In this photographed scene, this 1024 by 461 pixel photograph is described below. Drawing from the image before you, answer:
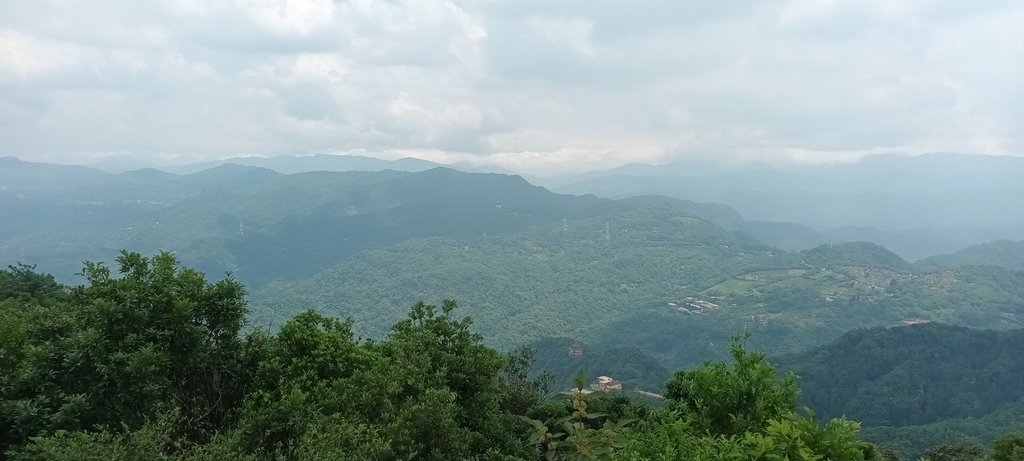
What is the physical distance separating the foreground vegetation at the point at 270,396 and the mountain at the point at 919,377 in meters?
69.9

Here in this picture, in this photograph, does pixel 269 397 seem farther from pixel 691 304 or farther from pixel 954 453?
pixel 691 304

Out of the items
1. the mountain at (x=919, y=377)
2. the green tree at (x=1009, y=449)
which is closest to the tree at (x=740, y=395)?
the green tree at (x=1009, y=449)

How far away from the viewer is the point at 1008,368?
3327 inches

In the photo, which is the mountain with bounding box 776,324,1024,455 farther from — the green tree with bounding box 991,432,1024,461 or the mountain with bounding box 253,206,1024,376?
the green tree with bounding box 991,432,1024,461

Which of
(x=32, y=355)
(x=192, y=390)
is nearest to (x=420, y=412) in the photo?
(x=192, y=390)

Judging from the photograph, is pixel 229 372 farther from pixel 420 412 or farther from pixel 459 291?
pixel 459 291

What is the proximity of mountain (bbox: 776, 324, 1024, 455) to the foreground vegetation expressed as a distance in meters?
69.9

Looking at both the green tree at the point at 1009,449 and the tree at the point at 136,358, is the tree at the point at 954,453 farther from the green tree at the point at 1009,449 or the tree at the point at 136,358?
the tree at the point at 136,358

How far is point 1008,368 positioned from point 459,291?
131m

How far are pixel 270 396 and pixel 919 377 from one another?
322 ft

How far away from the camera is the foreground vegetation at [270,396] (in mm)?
8133

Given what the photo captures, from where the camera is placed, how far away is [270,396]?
34.5ft

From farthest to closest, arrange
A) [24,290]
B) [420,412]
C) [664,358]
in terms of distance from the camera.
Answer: [664,358], [24,290], [420,412]

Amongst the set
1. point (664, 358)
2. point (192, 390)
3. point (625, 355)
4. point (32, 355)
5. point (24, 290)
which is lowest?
point (664, 358)
